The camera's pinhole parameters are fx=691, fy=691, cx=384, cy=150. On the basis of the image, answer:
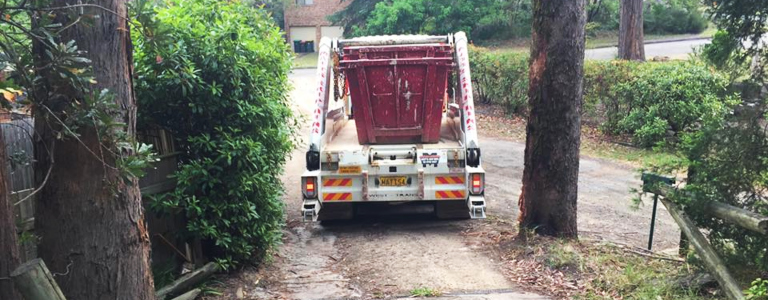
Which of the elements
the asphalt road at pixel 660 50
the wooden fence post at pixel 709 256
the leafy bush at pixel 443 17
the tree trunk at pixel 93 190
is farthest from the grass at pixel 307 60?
the tree trunk at pixel 93 190

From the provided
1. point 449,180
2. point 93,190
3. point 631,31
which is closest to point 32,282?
point 93,190

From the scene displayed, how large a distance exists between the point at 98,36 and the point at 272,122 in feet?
10.5

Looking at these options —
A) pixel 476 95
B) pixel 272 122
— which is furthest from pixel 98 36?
pixel 476 95

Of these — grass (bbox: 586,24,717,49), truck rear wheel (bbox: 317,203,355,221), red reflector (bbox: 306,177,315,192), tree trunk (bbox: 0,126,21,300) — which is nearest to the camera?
tree trunk (bbox: 0,126,21,300)

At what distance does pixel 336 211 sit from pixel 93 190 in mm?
5783

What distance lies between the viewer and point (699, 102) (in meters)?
14.9

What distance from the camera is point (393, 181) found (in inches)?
364

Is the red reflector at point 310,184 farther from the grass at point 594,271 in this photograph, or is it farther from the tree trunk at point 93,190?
the tree trunk at point 93,190

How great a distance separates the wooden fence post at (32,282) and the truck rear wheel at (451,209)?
21.8 ft

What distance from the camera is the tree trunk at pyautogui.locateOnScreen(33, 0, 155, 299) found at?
4070 millimetres

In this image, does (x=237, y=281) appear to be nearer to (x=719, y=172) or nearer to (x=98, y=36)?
(x=98, y=36)

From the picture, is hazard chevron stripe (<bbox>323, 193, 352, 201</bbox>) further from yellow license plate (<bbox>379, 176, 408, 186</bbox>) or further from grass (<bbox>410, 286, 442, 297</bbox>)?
grass (<bbox>410, 286, 442, 297</bbox>)

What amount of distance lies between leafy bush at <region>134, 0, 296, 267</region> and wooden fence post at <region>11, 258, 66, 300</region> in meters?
2.58

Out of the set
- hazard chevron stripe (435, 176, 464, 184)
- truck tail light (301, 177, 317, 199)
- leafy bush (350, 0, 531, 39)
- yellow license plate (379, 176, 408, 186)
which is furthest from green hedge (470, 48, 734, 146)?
leafy bush (350, 0, 531, 39)
